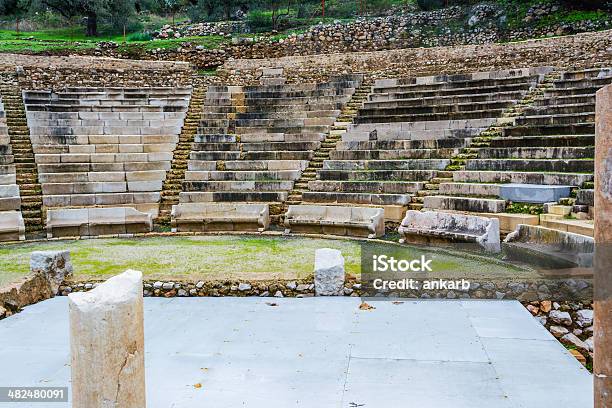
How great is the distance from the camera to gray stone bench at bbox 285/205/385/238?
32.1 ft

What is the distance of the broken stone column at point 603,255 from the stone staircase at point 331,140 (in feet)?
29.2

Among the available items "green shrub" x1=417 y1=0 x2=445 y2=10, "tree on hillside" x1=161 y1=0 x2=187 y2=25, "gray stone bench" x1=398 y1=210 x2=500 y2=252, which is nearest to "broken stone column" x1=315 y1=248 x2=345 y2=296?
"gray stone bench" x1=398 y1=210 x2=500 y2=252

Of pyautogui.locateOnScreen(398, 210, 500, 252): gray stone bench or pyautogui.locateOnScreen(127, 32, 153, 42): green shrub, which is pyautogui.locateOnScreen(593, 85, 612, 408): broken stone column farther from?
pyautogui.locateOnScreen(127, 32, 153, 42): green shrub

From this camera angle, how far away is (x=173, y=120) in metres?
14.6

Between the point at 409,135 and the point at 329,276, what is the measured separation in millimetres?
7012

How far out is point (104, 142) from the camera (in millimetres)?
13336

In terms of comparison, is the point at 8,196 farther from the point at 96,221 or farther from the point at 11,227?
the point at 96,221

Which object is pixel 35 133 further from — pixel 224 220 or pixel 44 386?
pixel 44 386

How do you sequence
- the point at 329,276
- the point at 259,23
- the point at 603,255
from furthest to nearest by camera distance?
the point at 259,23
the point at 329,276
the point at 603,255

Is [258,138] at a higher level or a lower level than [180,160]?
higher

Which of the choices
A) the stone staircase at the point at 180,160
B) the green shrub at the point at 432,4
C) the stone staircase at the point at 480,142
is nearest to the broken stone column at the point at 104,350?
the stone staircase at the point at 480,142

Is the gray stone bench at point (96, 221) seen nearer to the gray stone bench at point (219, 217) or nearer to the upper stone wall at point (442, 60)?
the gray stone bench at point (219, 217)

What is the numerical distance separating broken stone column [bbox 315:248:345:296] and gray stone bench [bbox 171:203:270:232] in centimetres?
466

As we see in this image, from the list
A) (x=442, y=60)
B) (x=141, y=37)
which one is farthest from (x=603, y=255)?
(x=141, y=37)
